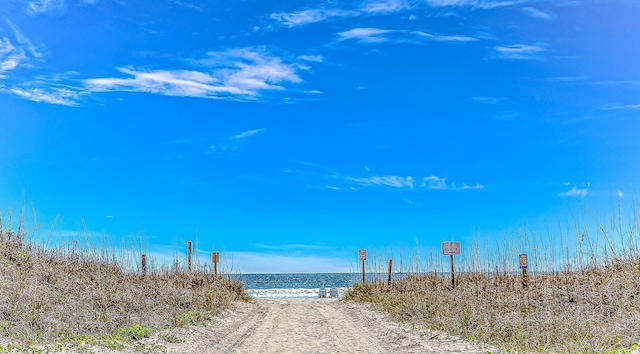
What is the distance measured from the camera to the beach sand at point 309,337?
35.8 ft

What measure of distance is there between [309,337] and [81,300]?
5.70 metres

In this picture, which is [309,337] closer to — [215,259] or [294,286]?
[215,259]

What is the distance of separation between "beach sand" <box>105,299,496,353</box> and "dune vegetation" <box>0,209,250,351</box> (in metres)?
0.70

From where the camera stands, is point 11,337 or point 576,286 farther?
point 576,286

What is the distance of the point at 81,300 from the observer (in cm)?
1244

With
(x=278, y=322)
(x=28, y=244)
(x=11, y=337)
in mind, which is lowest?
(x=278, y=322)

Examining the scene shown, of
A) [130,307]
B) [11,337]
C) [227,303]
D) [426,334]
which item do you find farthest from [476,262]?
[11,337]

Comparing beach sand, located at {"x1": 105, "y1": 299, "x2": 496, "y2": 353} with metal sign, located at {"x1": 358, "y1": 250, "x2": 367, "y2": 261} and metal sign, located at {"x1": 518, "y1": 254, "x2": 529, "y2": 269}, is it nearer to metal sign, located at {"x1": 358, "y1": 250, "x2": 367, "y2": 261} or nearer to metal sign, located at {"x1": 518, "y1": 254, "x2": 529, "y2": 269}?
metal sign, located at {"x1": 518, "y1": 254, "x2": 529, "y2": 269}

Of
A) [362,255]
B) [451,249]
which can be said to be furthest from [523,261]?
[362,255]

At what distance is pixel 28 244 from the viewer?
15758 mm

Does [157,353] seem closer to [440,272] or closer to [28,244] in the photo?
[28,244]

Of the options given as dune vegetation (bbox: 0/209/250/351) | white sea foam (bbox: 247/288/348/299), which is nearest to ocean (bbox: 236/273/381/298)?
white sea foam (bbox: 247/288/348/299)

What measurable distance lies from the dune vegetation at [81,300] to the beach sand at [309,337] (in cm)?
70

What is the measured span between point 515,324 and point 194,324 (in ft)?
26.6
